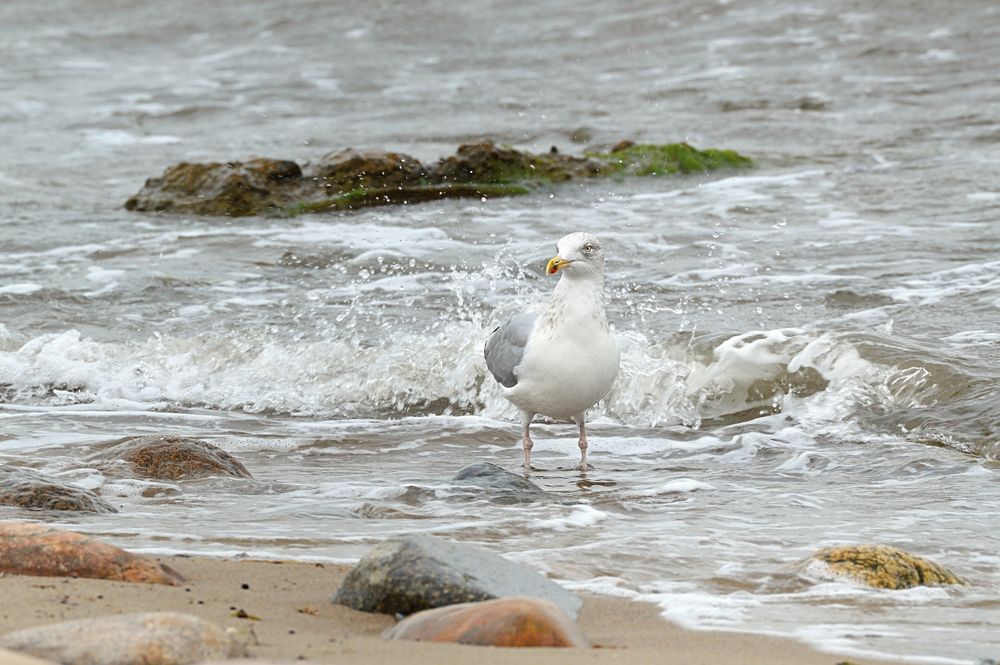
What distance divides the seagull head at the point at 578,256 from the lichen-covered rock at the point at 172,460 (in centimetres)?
162

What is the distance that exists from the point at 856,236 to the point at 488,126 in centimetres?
683

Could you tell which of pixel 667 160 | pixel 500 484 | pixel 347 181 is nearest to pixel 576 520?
pixel 500 484

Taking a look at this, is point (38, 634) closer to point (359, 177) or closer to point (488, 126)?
point (359, 177)

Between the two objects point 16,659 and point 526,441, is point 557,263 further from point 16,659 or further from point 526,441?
point 16,659

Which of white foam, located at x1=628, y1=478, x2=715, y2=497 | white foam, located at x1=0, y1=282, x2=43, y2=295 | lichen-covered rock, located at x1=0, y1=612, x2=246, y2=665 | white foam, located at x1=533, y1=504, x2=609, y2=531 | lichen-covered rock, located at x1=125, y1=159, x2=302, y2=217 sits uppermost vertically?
lichen-covered rock, located at x1=125, y1=159, x2=302, y2=217

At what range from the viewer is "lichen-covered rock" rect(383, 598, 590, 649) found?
11.5 feet

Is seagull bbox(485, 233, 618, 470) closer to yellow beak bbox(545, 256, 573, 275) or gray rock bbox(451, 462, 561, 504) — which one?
yellow beak bbox(545, 256, 573, 275)

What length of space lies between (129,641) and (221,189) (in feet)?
32.6

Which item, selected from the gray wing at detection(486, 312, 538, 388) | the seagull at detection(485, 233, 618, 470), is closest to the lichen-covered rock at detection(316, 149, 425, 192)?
the gray wing at detection(486, 312, 538, 388)

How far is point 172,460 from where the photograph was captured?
20.1 ft

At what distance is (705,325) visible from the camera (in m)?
8.93

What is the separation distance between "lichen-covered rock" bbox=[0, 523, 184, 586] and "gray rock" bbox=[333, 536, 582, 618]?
60cm

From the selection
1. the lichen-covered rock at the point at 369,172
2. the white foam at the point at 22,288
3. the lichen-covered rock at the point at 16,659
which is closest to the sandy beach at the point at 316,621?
the lichen-covered rock at the point at 16,659

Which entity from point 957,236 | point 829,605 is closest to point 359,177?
point 957,236
